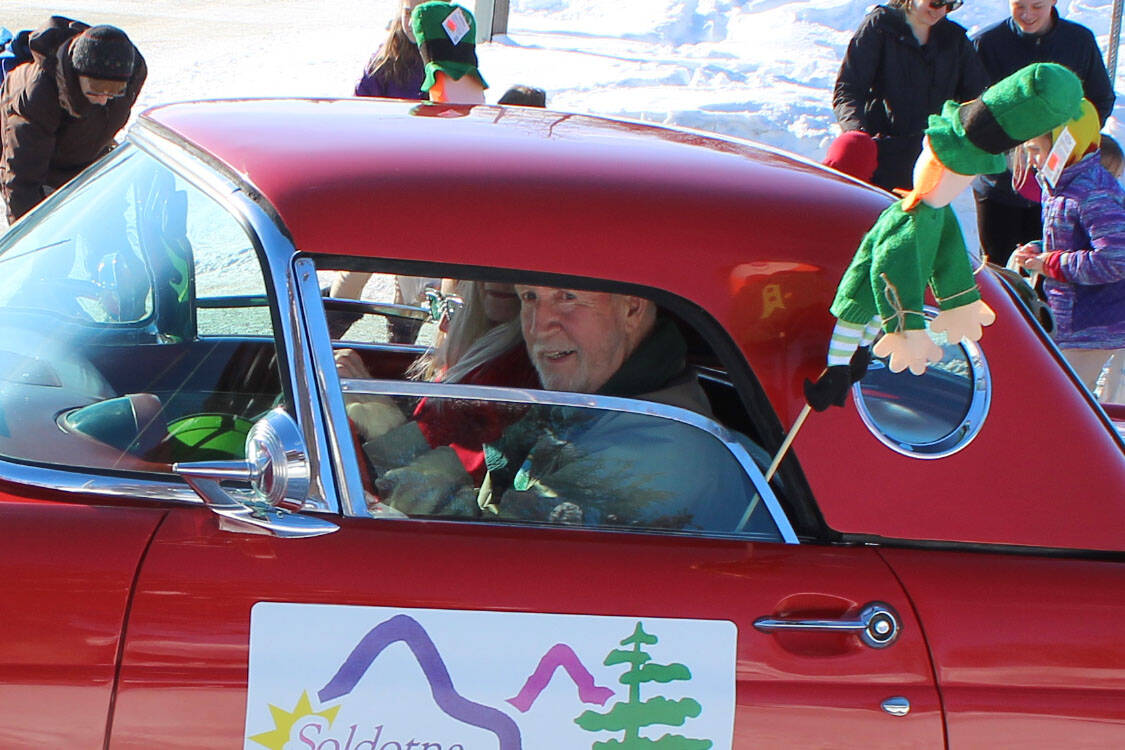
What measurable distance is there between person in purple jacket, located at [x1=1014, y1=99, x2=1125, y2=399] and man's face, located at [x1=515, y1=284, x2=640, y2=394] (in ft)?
7.68

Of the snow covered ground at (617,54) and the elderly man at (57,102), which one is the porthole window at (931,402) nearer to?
the elderly man at (57,102)

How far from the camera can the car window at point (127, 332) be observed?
1956 mm

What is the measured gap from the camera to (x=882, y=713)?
5.69ft

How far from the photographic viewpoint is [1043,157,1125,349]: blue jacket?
13.7ft

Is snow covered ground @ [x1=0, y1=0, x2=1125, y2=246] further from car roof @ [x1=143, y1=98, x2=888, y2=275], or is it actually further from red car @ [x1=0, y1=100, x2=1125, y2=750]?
red car @ [x1=0, y1=100, x2=1125, y2=750]

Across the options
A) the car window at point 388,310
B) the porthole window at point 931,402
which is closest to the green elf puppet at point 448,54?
the car window at point 388,310

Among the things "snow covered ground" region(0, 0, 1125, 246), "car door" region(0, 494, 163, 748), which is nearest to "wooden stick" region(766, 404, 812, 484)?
"car door" region(0, 494, 163, 748)

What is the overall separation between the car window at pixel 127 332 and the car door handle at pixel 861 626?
85 centimetres

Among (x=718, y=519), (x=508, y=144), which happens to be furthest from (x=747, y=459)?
(x=508, y=144)

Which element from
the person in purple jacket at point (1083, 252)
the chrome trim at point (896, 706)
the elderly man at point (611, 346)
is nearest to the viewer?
the chrome trim at point (896, 706)

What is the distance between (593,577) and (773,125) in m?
7.25

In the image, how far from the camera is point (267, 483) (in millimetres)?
1653

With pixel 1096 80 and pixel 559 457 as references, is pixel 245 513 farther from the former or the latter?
pixel 1096 80

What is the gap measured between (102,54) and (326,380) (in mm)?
3670
